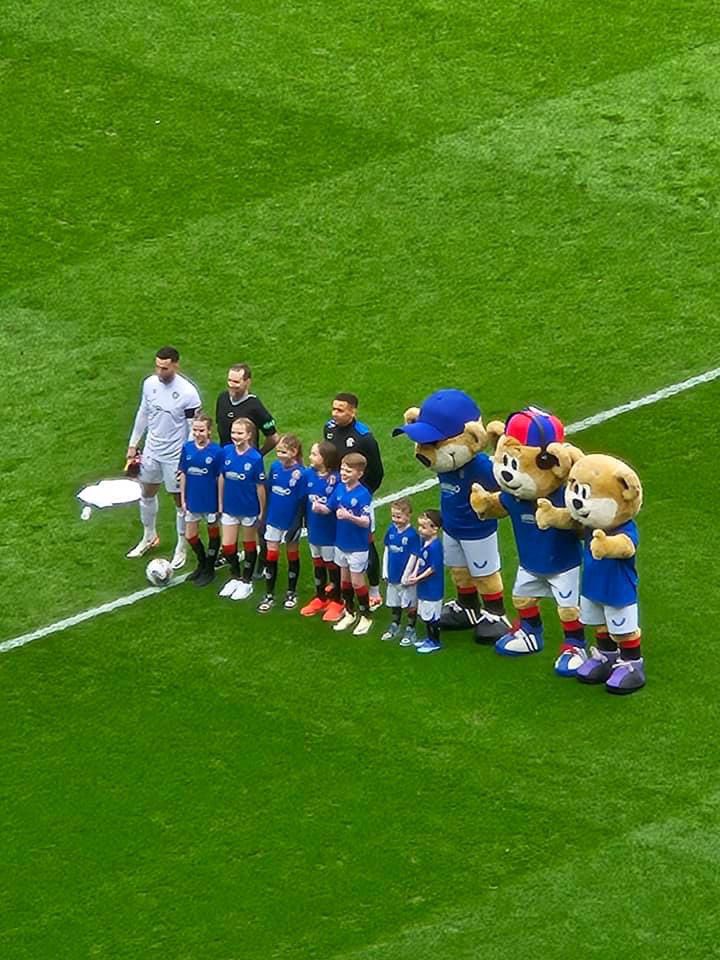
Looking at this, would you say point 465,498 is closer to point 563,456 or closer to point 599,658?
point 563,456

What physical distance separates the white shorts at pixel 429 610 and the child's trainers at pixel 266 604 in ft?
4.25

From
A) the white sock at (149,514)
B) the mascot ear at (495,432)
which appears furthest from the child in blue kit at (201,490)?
the mascot ear at (495,432)

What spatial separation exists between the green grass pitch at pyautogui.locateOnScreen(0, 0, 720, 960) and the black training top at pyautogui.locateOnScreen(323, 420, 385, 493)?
1.17 metres

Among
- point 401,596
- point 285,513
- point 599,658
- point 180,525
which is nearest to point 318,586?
point 285,513

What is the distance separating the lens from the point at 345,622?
16531 millimetres

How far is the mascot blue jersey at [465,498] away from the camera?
15859 mm

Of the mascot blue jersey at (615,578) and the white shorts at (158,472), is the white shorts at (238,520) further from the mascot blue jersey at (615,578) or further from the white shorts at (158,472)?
the mascot blue jersey at (615,578)

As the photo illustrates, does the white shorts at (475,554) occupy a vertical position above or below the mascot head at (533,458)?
below

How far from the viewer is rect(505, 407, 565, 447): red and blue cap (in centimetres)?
1525

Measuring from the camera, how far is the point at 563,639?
16.0m

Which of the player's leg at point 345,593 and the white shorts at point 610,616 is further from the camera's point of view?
the player's leg at point 345,593

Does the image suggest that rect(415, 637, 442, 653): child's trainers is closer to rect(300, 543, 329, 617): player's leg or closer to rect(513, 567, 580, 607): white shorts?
rect(513, 567, 580, 607): white shorts

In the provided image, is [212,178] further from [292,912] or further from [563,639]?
[292,912]

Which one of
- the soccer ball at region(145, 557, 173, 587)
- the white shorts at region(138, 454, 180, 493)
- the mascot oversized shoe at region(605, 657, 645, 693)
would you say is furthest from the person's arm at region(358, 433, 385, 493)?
the mascot oversized shoe at region(605, 657, 645, 693)
